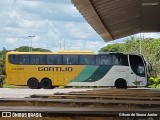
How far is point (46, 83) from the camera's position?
34.9 meters

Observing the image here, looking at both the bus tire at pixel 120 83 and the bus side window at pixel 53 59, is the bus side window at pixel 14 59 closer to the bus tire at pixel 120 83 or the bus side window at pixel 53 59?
the bus side window at pixel 53 59

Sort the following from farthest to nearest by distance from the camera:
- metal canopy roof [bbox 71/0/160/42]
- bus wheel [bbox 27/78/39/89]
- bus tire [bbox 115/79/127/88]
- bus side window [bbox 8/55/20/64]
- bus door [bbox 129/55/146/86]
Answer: bus side window [bbox 8/55/20/64]
bus wheel [bbox 27/78/39/89]
bus tire [bbox 115/79/127/88]
bus door [bbox 129/55/146/86]
metal canopy roof [bbox 71/0/160/42]

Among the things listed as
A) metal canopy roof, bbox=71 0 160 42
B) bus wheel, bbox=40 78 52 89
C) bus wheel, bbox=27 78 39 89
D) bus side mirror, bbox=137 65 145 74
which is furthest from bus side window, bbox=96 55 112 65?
metal canopy roof, bbox=71 0 160 42

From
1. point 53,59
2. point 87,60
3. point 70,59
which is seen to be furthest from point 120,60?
point 53,59

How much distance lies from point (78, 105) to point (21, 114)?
0.92 meters

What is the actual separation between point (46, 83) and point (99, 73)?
155 inches

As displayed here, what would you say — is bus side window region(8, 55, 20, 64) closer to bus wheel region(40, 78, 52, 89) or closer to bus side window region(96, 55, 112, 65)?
bus wheel region(40, 78, 52, 89)

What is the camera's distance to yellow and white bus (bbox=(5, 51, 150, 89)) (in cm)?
3384

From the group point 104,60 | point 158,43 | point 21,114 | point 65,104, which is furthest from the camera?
point 158,43

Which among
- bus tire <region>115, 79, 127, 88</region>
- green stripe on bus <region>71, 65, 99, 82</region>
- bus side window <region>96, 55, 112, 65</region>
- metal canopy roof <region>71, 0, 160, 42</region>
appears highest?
metal canopy roof <region>71, 0, 160, 42</region>

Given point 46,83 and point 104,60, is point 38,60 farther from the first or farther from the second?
point 104,60

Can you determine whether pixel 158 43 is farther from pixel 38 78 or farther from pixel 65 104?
pixel 65 104

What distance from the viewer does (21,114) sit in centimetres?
436

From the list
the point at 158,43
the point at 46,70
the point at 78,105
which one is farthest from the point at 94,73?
the point at 158,43
